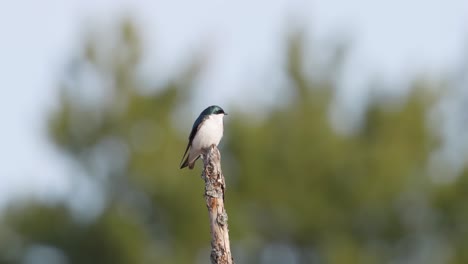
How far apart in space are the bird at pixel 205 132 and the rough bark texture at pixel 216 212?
1490 mm

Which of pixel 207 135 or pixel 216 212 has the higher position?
pixel 207 135

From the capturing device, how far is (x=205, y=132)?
9906 millimetres

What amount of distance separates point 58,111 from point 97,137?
2.34 ft

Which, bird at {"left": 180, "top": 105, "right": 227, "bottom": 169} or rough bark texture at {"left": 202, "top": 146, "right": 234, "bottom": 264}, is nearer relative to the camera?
rough bark texture at {"left": 202, "top": 146, "right": 234, "bottom": 264}

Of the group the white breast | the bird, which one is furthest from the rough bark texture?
the white breast

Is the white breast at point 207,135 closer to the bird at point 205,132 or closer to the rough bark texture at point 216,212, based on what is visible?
the bird at point 205,132

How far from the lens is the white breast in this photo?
970 cm

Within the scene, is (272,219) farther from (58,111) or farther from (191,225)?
(58,111)

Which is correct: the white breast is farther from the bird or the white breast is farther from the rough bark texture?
the rough bark texture

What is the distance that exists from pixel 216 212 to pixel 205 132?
2.48 meters

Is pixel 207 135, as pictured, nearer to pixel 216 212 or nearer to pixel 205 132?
pixel 205 132

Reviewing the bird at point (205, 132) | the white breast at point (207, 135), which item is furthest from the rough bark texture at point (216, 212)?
the white breast at point (207, 135)

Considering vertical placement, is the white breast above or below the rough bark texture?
above

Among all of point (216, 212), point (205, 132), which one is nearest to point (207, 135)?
point (205, 132)
